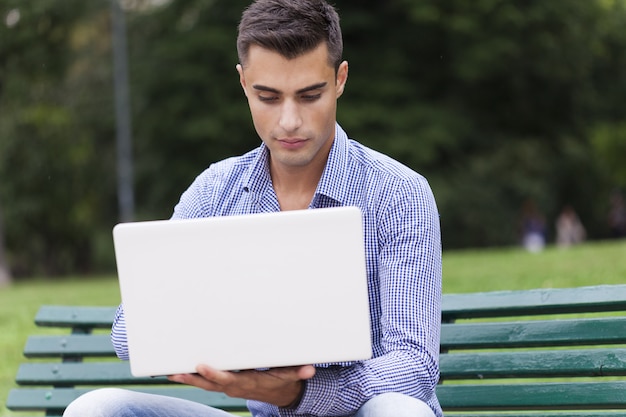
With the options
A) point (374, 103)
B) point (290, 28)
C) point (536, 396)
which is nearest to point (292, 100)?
point (290, 28)

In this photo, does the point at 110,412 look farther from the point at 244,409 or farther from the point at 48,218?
the point at 48,218

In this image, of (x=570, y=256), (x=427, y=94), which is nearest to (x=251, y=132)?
(x=427, y=94)

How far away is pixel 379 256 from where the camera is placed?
291 centimetres

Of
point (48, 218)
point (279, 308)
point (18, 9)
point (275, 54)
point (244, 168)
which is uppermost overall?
point (18, 9)

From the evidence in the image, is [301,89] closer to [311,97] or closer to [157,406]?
[311,97]

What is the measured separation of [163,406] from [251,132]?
2016 centimetres

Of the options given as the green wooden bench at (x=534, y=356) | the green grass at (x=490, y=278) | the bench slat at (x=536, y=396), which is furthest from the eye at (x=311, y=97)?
the green grass at (x=490, y=278)

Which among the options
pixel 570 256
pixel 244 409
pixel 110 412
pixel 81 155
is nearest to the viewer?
pixel 110 412

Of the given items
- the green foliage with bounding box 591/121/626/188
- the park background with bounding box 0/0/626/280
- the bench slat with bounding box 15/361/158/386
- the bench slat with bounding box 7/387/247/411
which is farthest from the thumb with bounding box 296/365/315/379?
the green foliage with bounding box 591/121/626/188

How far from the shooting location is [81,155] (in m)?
28.1

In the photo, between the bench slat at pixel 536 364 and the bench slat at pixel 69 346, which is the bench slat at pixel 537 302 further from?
the bench slat at pixel 69 346

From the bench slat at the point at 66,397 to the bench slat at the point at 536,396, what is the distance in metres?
0.77

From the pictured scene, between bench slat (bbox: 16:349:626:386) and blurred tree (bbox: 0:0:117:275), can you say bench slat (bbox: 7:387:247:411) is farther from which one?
blurred tree (bbox: 0:0:117:275)

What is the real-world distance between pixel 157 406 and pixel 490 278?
7588 millimetres
